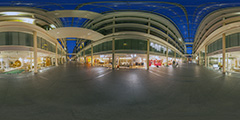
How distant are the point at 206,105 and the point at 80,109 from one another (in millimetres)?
5542

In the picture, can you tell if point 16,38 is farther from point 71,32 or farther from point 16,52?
point 71,32

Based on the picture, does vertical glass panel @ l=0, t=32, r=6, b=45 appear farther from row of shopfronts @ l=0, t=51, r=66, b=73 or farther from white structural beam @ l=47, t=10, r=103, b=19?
white structural beam @ l=47, t=10, r=103, b=19

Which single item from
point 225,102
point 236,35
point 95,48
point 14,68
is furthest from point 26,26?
point 236,35

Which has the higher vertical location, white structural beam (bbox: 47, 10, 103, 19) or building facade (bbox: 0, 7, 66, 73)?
white structural beam (bbox: 47, 10, 103, 19)

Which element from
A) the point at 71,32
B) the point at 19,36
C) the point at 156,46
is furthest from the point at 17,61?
the point at 156,46

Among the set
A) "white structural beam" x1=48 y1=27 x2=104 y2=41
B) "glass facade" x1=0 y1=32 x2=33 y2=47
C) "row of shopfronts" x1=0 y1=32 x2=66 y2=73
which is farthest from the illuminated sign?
"glass facade" x1=0 y1=32 x2=33 y2=47

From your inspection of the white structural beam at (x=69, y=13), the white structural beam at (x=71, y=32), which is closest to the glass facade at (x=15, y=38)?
the white structural beam at (x=71, y=32)

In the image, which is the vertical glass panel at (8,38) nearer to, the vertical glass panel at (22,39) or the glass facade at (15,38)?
the glass facade at (15,38)

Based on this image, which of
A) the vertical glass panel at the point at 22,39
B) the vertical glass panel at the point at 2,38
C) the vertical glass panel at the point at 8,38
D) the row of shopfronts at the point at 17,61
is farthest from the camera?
the row of shopfronts at the point at 17,61

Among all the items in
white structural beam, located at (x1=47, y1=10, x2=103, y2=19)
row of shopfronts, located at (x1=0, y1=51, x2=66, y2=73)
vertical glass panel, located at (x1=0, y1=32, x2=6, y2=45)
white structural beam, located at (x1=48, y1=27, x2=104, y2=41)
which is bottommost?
row of shopfronts, located at (x1=0, y1=51, x2=66, y2=73)

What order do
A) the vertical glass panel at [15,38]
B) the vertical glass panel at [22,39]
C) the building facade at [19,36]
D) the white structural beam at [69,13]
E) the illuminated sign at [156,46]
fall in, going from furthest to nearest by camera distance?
the illuminated sign at [156,46] → the white structural beam at [69,13] → the vertical glass panel at [22,39] → the vertical glass panel at [15,38] → the building facade at [19,36]

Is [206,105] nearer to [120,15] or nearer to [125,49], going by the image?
[125,49]

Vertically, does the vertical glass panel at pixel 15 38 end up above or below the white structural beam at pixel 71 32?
below

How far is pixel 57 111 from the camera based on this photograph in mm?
3502
